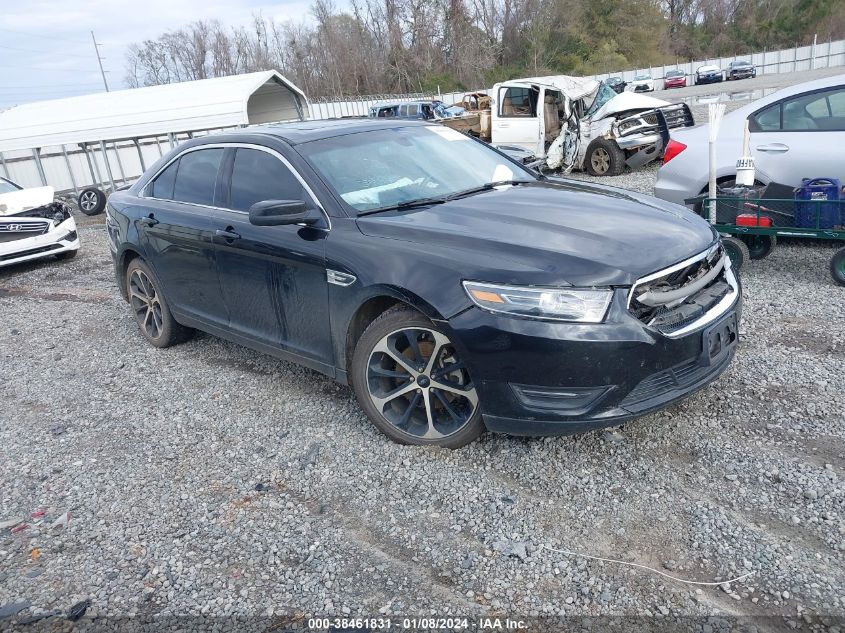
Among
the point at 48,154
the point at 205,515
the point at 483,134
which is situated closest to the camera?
the point at 205,515

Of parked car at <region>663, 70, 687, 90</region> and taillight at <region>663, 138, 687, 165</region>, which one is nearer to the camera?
taillight at <region>663, 138, 687, 165</region>

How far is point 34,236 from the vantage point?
943cm

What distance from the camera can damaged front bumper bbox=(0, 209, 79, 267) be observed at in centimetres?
915

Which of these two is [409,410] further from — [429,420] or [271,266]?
[271,266]

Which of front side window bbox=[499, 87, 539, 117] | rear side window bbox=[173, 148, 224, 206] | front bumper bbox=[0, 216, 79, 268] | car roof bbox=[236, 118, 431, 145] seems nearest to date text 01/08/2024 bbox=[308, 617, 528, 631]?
car roof bbox=[236, 118, 431, 145]

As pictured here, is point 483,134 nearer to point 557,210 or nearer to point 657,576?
point 557,210

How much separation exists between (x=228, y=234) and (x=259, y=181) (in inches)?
15.7

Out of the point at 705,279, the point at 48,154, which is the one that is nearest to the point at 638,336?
the point at 705,279

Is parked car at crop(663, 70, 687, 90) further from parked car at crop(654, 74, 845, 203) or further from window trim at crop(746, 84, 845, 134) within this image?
window trim at crop(746, 84, 845, 134)

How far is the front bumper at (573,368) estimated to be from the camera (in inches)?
111

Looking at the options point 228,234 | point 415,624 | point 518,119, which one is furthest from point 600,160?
point 415,624

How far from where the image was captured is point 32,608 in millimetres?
2590

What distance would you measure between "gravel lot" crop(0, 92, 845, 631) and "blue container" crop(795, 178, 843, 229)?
4.14ft

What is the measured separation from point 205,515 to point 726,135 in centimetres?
623
